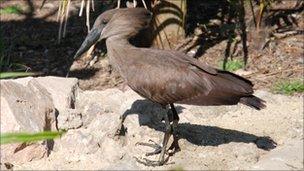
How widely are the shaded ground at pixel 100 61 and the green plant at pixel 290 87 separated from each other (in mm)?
144

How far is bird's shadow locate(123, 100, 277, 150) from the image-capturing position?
17.4 ft

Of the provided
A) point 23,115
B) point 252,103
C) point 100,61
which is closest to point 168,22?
point 100,61

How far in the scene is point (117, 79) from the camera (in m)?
7.13

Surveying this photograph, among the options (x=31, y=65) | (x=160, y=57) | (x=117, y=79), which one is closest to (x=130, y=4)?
(x=117, y=79)

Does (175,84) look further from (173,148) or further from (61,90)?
(61,90)

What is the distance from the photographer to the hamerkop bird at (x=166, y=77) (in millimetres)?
4699

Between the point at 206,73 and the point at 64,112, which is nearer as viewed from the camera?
the point at 206,73

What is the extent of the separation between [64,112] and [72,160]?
500 mm

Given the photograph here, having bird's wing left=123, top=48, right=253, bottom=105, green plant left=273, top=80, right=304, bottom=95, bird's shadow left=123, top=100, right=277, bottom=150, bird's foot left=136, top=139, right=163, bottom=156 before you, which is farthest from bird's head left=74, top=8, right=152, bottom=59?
green plant left=273, top=80, right=304, bottom=95

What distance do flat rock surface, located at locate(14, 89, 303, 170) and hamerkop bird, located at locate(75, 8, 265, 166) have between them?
310mm

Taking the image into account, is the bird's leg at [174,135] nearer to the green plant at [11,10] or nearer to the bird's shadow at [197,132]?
the bird's shadow at [197,132]

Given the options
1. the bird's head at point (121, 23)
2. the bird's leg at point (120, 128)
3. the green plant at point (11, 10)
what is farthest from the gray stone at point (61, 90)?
the green plant at point (11, 10)

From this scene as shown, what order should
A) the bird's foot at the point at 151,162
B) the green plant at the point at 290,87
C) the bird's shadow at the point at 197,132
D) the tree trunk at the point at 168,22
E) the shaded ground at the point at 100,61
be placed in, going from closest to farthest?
the bird's foot at the point at 151,162, the bird's shadow at the point at 197,132, the green plant at the point at 290,87, the shaded ground at the point at 100,61, the tree trunk at the point at 168,22

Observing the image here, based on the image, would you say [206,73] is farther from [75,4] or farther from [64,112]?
[75,4]
